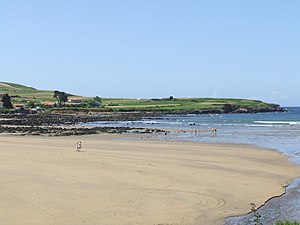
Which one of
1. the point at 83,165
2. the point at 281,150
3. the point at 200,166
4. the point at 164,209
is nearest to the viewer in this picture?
the point at 164,209

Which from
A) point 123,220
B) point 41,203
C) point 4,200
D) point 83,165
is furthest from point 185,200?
point 83,165

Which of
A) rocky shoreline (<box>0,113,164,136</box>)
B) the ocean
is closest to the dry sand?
the ocean

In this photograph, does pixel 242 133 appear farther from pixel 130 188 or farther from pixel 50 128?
pixel 130 188

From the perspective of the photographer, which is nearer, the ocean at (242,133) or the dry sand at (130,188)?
the dry sand at (130,188)

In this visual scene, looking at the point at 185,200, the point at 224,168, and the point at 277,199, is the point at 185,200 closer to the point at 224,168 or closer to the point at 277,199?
the point at 277,199

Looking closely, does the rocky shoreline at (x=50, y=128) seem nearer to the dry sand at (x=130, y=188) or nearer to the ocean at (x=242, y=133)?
the ocean at (x=242, y=133)

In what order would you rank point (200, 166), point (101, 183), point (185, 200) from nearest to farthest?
point (185, 200)
point (101, 183)
point (200, 166)

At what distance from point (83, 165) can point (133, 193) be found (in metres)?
7.55

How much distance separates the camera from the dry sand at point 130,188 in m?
14.5

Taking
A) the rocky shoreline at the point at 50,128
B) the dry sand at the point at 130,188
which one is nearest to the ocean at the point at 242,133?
the rocky shoreline at the point at 50,128

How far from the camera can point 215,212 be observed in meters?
15.6

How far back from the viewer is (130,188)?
18766mm

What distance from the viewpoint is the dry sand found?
14.5m

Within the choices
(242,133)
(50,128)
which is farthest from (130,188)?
(50,128)
